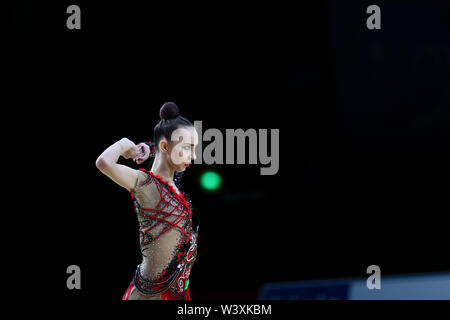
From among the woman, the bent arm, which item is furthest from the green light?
the bent arm

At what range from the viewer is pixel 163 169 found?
2.46 meters

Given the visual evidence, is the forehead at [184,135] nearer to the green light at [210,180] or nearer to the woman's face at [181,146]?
the woman's face at [181,146]

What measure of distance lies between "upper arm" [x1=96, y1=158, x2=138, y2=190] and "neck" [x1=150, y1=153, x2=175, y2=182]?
0.15 meters

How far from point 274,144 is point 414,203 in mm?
1035

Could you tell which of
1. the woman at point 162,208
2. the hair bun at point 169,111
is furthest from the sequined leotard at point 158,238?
the hair bun at point 169,111

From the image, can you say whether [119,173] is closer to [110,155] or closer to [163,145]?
[110,155]

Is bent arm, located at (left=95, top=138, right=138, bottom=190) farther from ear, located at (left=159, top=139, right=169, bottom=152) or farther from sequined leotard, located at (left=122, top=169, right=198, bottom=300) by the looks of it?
ear, located at (left=159, top=139, right=169, bottom=152)

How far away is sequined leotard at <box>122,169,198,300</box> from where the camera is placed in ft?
7.71

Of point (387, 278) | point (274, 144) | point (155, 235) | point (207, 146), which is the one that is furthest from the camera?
point (387, 278)

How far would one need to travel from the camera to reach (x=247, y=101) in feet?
10.5

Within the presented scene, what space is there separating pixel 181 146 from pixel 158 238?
0.42 metres

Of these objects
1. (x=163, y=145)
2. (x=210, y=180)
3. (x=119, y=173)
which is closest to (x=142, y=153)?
(x=163, y=145)
